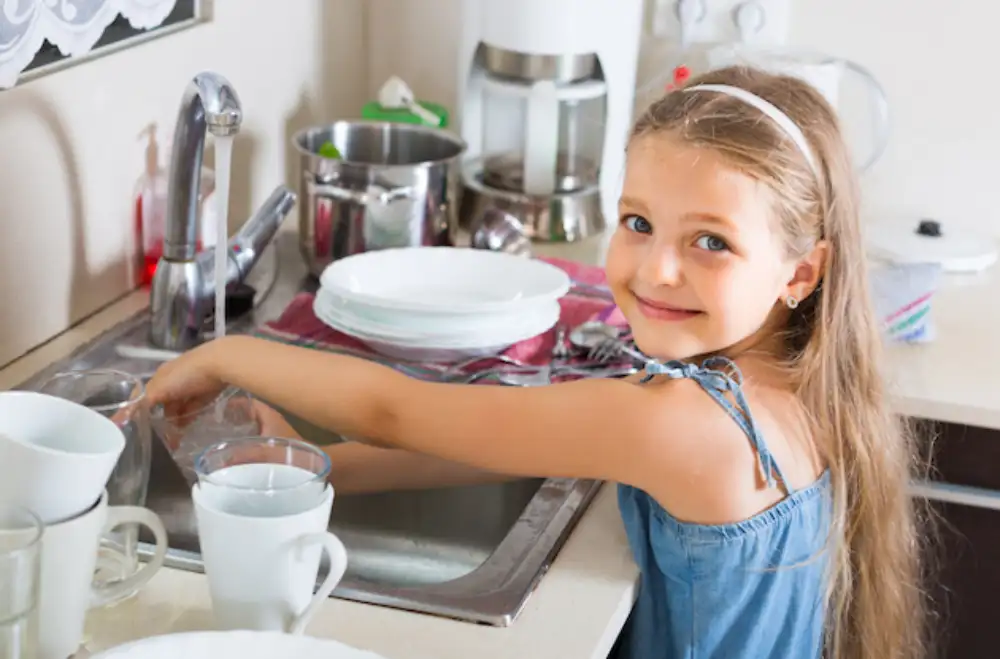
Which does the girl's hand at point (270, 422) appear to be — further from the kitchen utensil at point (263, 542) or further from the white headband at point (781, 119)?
the white headband at point (781, 119)

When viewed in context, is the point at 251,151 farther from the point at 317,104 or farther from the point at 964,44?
the point at 964,44

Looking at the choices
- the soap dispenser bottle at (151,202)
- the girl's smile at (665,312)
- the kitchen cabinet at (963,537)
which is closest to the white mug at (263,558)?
the girl's smile at (665,312)

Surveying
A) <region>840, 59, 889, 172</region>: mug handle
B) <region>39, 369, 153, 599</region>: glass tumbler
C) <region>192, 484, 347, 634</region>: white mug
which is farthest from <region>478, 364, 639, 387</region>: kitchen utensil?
<region>840, 59, 889, 172</region>: mug handle

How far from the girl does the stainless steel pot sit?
1.50ft

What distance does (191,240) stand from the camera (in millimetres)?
1479

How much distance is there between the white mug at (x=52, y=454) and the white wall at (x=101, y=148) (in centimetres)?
48

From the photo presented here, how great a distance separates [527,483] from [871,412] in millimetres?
362

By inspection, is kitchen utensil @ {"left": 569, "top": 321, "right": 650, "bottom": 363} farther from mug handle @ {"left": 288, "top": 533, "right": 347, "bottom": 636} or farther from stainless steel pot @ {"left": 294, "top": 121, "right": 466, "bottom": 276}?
mug handle @ {"left": 288, "top": 533, "right": 347, "bottom": 636}

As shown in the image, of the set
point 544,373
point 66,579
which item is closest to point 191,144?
point 544,373

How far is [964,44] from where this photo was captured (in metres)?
2.03

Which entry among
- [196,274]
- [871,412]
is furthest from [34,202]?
[871,412]

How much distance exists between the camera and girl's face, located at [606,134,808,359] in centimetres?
114

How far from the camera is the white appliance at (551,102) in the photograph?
188 centimetres

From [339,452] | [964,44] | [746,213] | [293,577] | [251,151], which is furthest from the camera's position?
[964,44]
